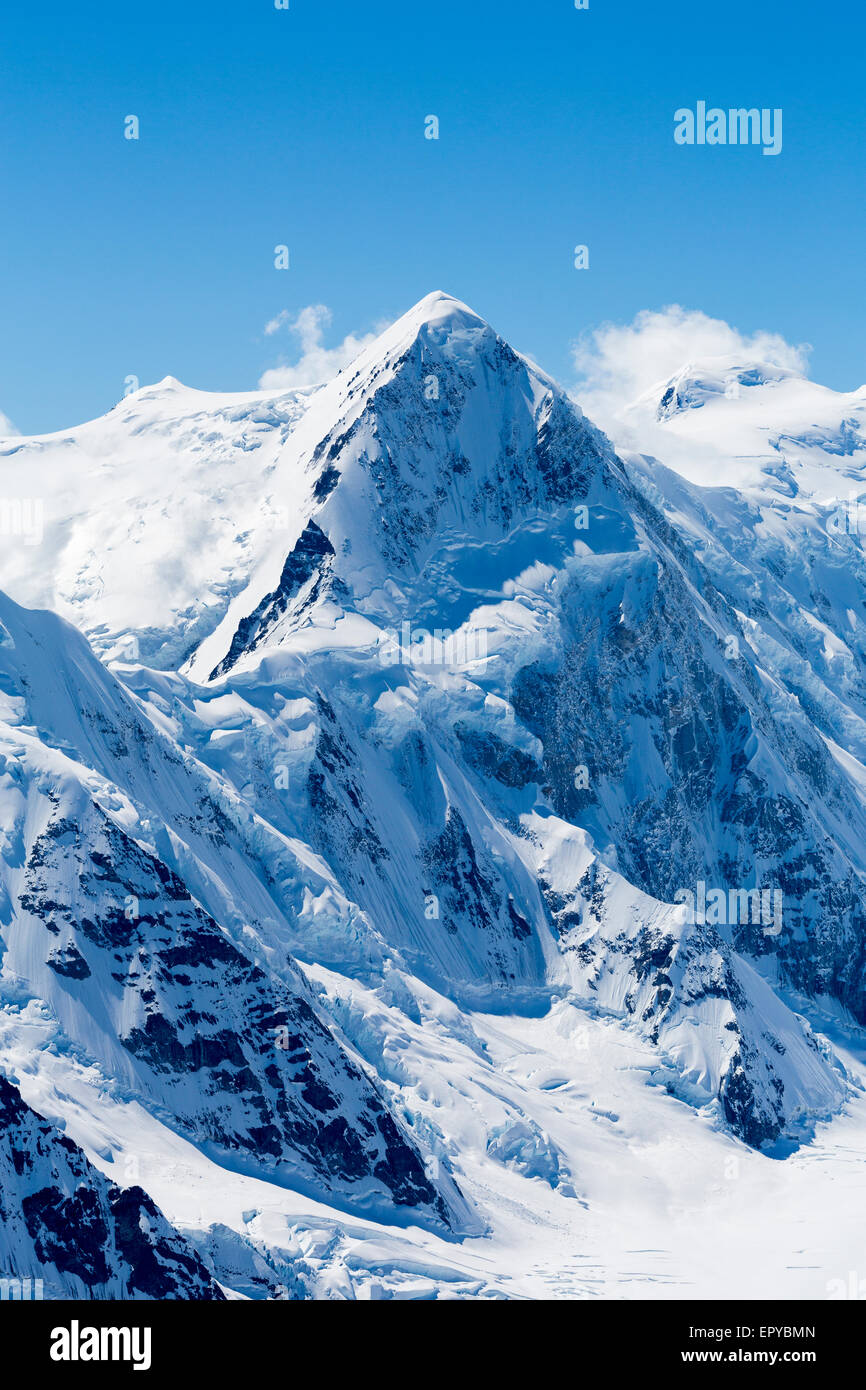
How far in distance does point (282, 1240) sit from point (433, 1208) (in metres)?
28.2

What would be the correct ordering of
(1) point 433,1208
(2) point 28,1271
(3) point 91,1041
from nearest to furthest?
(2) point 28,1271
(3) point 91,1041
(1) point 433,1208

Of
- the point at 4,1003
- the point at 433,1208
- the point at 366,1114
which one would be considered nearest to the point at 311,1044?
the point at 366,1114

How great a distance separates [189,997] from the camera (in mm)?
165375

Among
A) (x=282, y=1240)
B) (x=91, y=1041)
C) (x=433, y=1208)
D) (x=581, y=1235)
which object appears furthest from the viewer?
(x=581, y=1235)

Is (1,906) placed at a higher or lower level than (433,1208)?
higher

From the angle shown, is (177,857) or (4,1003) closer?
(4,1003)
